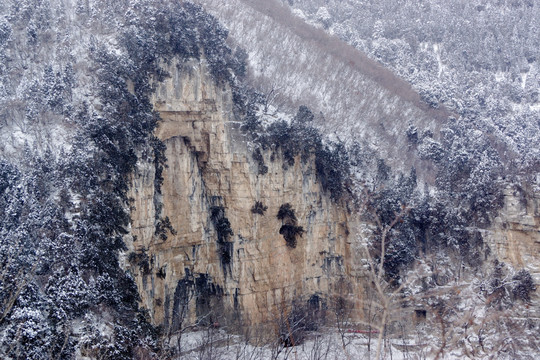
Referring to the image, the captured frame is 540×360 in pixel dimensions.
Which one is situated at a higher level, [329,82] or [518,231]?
[329,82]

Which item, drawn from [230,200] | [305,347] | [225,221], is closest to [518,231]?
[305,347]

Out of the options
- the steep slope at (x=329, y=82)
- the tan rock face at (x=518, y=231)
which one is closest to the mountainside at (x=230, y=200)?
the tan rock face at (x=518, y=231)

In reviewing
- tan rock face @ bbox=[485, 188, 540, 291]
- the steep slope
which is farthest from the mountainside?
the steep slope

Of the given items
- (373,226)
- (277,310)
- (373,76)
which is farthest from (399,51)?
(277,310)

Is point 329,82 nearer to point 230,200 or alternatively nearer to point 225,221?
point 230,200

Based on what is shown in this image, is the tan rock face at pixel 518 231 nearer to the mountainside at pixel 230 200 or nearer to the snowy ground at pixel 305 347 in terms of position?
the mountainside at pixel 230 200
